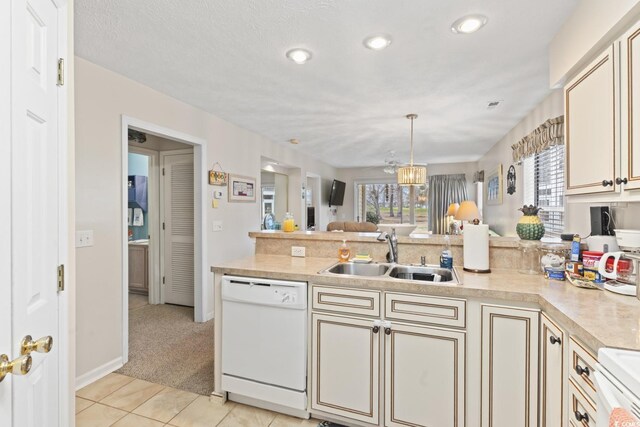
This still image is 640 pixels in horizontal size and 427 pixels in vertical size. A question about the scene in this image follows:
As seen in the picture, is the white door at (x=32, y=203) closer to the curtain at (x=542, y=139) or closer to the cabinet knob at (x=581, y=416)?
the cabinet knob at (x=581, y=416)

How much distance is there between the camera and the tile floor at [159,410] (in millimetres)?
1906

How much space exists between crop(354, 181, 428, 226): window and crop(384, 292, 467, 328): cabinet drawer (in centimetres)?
648

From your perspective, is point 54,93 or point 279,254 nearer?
point 54,93

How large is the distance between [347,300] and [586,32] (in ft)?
6.10

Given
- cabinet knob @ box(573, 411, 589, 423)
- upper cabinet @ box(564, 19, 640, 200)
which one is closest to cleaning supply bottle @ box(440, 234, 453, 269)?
upper cabinet @ box(564, 19, 640, 200)

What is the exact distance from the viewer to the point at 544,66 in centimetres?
241

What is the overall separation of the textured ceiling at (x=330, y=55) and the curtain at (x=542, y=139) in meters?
0.35

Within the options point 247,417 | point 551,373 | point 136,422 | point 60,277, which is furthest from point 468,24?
point 136,422

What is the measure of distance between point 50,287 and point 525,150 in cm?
409

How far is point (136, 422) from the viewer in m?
1.91

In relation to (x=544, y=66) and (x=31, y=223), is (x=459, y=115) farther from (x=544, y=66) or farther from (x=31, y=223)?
(x=31, y=223)

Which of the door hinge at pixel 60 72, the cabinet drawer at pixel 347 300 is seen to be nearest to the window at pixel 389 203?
the cabinet drawer at pixel 347 300

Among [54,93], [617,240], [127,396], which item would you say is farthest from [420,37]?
[127,396]

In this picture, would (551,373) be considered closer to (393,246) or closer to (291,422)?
(393,246)
